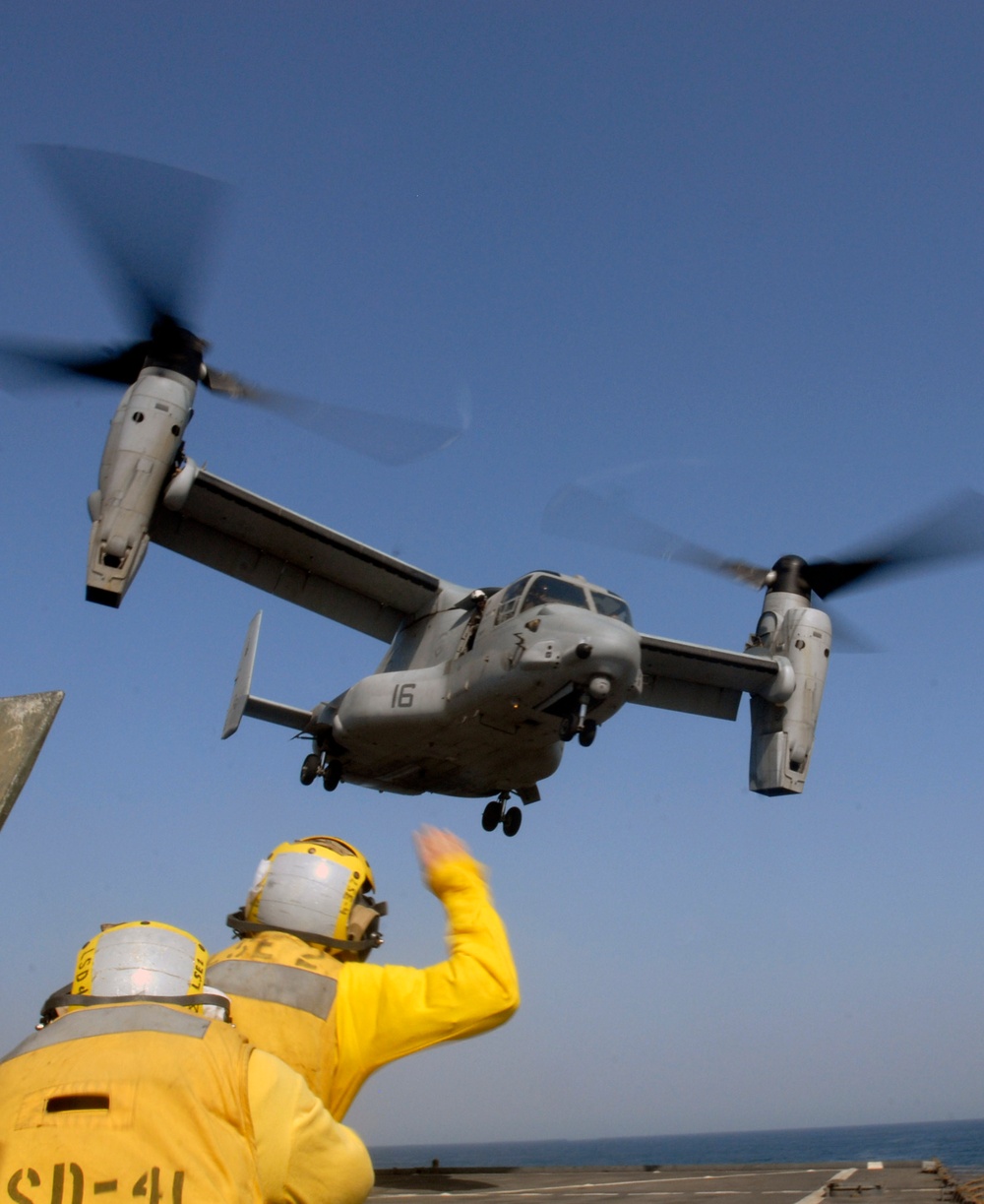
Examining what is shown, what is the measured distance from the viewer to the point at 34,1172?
1.76 meters

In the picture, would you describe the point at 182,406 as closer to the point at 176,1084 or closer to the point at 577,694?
the point at 577,694

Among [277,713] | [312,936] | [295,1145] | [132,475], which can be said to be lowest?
[295,1145]

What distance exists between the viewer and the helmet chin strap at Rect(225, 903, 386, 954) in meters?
2.78

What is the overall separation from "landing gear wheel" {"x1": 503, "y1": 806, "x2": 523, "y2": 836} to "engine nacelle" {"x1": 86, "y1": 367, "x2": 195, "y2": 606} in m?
6.61

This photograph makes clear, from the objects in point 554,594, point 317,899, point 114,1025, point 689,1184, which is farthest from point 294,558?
point 114,1025

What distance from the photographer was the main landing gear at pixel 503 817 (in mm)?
17172

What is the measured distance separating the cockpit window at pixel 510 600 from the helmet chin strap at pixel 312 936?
37.6 feet

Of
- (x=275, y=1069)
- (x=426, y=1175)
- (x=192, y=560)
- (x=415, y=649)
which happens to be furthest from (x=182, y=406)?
(x=275, y=1069)

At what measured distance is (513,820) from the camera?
1719 centimetres

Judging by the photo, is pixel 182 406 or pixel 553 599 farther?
pixel 182 406

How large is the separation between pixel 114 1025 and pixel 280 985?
713 millimetres

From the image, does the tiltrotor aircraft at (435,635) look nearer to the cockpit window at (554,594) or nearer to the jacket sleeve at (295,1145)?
the cockpit window at (554,594)

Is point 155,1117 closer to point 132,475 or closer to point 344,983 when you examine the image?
point 344,983

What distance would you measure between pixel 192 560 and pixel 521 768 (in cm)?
654
